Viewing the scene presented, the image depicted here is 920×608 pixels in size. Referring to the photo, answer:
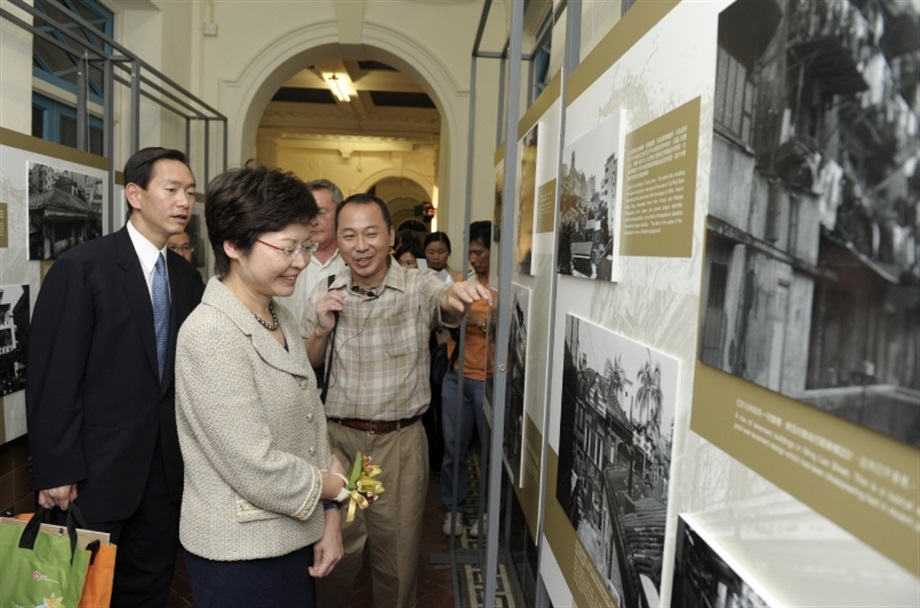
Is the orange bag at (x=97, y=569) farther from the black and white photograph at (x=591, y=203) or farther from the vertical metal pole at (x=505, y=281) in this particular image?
the black and white photograph at (x=591, y=203)

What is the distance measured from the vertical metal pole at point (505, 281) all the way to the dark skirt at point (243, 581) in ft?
2.08

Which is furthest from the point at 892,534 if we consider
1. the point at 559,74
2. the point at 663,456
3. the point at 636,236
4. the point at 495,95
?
the point at 495,95

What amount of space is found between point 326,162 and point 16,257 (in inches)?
772

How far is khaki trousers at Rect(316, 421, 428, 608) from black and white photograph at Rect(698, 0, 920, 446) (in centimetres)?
223

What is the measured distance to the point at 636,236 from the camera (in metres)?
1.36

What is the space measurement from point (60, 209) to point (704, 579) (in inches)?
155

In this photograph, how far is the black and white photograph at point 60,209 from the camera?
3598mm

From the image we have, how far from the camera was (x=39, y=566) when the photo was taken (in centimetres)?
237

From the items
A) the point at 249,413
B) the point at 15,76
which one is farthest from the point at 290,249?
the point at 15,76

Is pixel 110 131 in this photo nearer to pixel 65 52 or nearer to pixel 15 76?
pixel 15 76

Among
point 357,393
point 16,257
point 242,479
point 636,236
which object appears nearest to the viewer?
point 636,236

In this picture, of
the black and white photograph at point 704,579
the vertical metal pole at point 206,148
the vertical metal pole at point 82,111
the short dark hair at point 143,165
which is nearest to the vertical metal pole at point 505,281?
the black and white photograph at point 704,579

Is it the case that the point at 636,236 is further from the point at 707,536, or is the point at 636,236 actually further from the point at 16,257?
the point at 16,257

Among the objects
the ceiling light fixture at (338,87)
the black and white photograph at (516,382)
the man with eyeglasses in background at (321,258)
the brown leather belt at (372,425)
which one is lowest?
the brown leather belt at (372,425)
